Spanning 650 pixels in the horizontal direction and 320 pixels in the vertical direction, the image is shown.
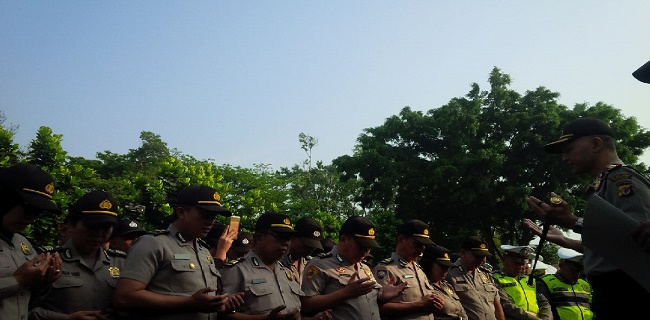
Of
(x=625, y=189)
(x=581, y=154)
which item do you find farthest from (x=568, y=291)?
(x=625, y=189)

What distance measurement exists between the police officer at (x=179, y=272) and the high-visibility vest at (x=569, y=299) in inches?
237

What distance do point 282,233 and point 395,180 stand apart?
20903 mm

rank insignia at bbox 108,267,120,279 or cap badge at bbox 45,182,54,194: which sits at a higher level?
cap badge at bbox 45,182,54,194

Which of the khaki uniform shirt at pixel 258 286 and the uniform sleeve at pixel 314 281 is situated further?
the uniform sleeve at pixel 314 281

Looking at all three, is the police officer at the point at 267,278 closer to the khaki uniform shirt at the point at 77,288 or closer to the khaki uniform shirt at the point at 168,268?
the khaki uniform shirt at the point at 168,268

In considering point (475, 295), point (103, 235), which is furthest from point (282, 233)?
point (475, 295)

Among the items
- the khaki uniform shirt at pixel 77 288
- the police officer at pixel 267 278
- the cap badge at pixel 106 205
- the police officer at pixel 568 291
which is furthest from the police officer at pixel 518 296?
the cap badge at pixel 106 205

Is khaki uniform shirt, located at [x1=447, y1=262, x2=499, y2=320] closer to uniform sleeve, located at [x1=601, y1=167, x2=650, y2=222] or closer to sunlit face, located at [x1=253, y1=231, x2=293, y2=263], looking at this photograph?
sunlit face, located at [x1=253, y1=231, x2=293, y2=263]

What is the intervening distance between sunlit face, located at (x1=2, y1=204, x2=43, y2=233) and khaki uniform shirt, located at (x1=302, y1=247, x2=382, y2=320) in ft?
8.84

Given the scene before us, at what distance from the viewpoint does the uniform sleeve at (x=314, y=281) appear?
530 cm

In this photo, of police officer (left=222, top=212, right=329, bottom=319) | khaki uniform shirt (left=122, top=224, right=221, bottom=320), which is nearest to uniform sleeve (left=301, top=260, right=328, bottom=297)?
police officer (left=222, top=212, right=329, bottom=319)

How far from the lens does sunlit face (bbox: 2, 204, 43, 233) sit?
3.42 m

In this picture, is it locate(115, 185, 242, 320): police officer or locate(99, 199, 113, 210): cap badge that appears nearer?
locate(115, 185, 242, 320): police officer

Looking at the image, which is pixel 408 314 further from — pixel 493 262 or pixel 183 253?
pixel 493 262
